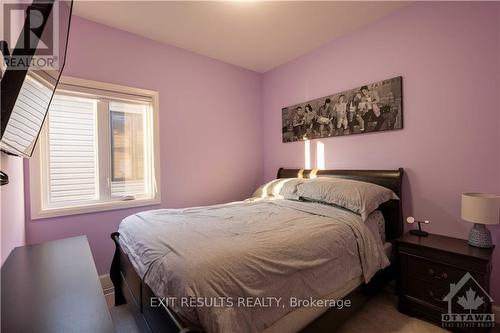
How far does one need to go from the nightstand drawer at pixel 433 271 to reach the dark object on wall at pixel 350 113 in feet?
4.10

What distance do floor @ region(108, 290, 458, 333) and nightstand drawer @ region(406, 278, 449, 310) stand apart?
0.19m

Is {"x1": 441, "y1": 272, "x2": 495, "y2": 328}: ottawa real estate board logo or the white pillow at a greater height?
the white pillow

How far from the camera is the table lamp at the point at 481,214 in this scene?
1.65 m

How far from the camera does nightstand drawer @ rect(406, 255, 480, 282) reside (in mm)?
1696

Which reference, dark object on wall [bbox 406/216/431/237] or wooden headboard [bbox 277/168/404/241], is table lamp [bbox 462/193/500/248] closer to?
dark object on wall [bbox 406/216/431/237]

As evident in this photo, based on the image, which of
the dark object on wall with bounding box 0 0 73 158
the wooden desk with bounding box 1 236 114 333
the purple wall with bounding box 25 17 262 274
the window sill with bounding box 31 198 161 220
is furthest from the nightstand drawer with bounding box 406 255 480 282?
the window sill with bounding box 31 198 161 220

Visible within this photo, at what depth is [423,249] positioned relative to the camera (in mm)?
1840

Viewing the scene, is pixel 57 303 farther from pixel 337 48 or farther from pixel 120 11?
pixel 337 48

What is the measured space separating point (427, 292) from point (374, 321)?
18.5 inches

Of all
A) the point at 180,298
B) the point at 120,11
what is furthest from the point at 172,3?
the point at 180,298

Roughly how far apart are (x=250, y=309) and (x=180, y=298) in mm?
354

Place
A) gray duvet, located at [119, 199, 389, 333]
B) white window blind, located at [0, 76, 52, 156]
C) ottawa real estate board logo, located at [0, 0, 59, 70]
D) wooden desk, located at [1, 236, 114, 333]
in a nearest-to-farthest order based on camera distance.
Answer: ottawa real estate board logo, located at [0, 0, 59, 70] < wooden desk, located at [1, 236, 114, 333] < white window blind, located at [0, 76, 52, 156] < gray duvet, located at [119, 199, 389, 333]

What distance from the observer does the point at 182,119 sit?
3012 mm

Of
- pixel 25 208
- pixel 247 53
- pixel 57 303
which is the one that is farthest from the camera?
pixel 247 53
